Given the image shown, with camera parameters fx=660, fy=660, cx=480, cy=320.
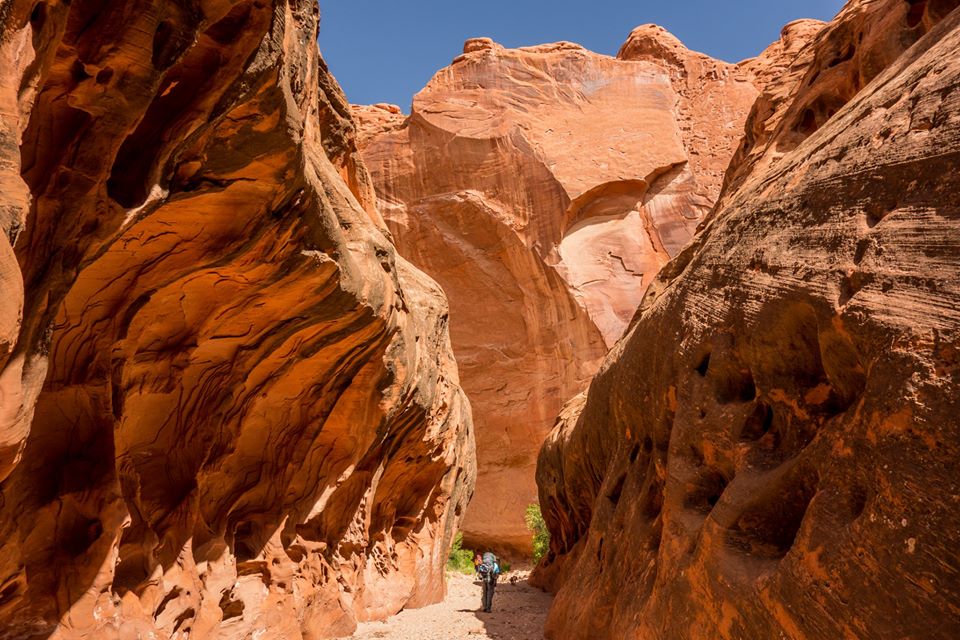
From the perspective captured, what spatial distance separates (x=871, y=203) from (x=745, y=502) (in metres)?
1.60

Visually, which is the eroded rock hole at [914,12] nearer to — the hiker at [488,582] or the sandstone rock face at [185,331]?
the sandstone rock face at [185,331]

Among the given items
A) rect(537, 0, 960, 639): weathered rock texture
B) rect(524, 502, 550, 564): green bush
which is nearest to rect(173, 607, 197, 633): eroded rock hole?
rect(537, 0, 960, 639): weathered rock texture

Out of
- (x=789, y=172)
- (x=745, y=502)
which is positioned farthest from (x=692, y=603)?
(x=789, y=172)

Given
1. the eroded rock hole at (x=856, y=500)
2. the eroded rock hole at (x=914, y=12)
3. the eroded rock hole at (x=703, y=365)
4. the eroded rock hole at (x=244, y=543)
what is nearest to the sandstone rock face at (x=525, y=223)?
the eroded rock hole at (x=244, y=543)

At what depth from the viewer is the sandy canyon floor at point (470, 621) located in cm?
752

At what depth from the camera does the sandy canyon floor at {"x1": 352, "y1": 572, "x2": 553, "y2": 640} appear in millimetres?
7516

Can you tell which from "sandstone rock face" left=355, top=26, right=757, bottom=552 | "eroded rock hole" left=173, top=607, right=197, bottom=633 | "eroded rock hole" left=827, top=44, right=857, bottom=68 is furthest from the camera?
"sandstone rock face" left=355, top=26, right=757, bottom=552

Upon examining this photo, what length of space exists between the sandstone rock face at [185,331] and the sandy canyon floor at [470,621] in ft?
1.75

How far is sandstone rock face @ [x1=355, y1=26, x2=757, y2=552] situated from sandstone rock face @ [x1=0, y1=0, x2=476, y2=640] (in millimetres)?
12314

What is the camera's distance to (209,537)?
20.5 feet

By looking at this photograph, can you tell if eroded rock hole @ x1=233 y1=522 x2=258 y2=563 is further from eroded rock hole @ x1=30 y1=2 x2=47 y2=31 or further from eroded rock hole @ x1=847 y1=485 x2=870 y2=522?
eroded rock hole @ x1=847 y1=485 x2=870 y2=522

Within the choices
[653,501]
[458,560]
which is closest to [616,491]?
[653,501]

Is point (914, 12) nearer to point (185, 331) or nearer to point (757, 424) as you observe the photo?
point (757, 424)

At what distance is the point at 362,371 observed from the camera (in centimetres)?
758
